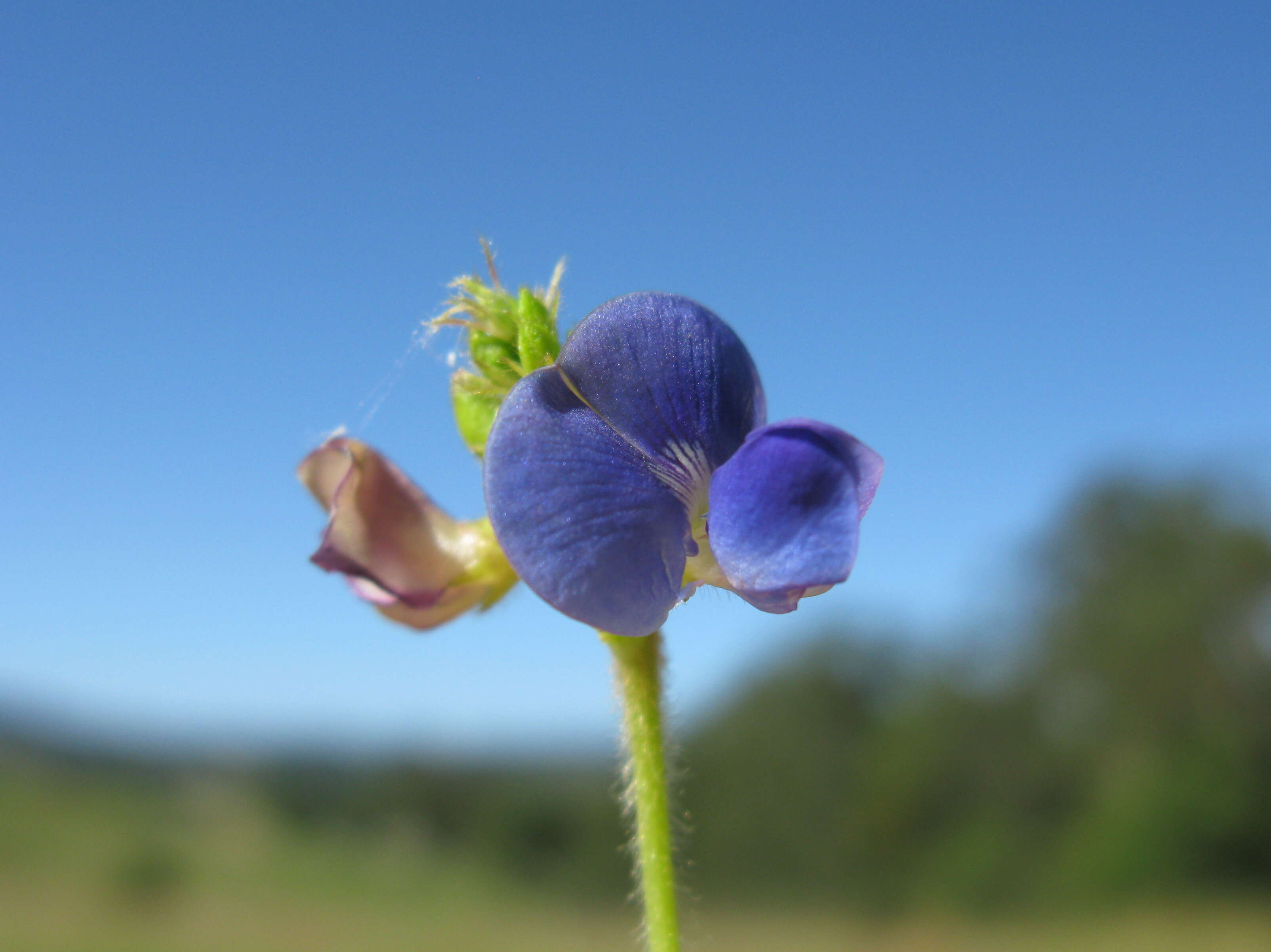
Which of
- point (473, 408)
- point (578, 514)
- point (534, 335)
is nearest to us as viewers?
point (578, 514)

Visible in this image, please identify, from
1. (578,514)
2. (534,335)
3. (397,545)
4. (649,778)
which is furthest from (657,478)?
(397,545)

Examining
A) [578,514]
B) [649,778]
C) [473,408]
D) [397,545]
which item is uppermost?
[473,408]

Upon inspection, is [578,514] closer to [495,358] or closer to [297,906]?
[495,358]

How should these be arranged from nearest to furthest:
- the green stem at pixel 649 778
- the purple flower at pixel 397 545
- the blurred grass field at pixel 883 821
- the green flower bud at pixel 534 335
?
the green stem at pixel 649 778, the green flower bud at pixel 534 335, the purple flower at pixel 397 545, the blurred grass field at pixel 883 821

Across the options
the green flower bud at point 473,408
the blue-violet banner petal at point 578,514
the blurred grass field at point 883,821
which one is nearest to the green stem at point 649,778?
the blue-violet banner petal at point 578,514

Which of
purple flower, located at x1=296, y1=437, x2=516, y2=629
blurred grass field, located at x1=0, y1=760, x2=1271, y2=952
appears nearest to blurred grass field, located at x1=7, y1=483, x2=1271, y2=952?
blurred grass field, located at x1=0, y1=760, x2=1271, y2=952

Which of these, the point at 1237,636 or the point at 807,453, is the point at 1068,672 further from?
the point at 807,453

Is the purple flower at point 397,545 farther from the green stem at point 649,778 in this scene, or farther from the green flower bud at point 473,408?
the green stem at point 649,778
